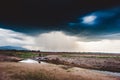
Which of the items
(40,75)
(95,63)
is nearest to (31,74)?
(40,75)

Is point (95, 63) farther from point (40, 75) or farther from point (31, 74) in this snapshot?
point (31, 74)

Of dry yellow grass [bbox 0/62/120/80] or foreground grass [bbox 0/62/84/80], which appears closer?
foreground grass [bbox 0/62/84/80]

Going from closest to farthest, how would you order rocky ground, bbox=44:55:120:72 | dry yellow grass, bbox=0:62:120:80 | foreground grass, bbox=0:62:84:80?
foreground grass, bbox=0:62:84:80 < dry yellow grass, bbox=0:62:120:80 < rocky ground, bbox=44:55:120:72

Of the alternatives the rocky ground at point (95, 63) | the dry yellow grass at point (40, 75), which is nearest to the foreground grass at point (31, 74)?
the dry yellow grass at point (40, 75)

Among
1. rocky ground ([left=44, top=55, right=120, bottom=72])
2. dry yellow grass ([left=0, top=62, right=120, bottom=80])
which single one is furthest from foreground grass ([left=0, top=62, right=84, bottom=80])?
rocky ground ([left=44, top=55, right=120, bottom=72])

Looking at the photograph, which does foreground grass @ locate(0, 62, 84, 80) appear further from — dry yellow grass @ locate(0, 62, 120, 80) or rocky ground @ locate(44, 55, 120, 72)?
rocky ground @ locate(44, 55, 120, 72)

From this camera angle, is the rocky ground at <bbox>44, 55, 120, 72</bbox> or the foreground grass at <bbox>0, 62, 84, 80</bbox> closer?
the foreground grass at <bbox>0, 62, 84, 80</bbox>

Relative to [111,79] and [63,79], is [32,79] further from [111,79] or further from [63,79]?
[111,79]

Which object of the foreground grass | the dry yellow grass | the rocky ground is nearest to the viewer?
the foreground grass

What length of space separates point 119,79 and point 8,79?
16108mm

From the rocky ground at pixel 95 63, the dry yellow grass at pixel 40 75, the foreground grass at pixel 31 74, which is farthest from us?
the rocky ground at pixel 95 63

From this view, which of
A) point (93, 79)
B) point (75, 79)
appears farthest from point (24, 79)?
point (93, 79)

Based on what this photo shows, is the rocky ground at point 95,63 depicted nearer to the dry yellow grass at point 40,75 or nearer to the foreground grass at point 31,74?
the dry yellow grass at point 40,75

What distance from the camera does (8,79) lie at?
67.1 feet
